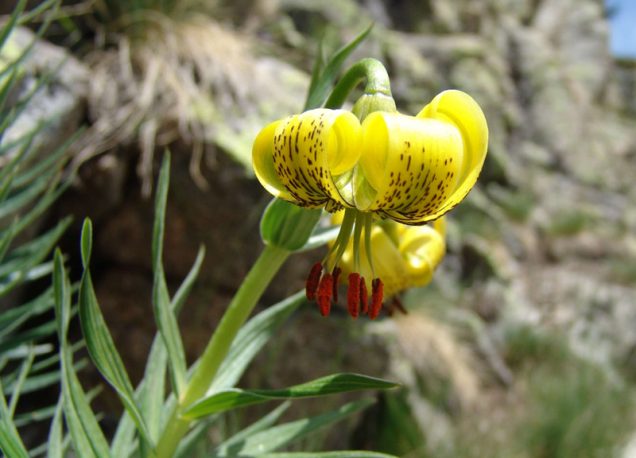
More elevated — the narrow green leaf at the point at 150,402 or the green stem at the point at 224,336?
the green stem at the point at 224,336

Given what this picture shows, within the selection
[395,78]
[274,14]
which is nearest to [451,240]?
[395,78]

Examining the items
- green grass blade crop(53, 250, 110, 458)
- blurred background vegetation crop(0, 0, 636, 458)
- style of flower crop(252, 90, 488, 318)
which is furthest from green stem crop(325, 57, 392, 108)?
blurred background vegetation crop(0, 0, 636, 458)

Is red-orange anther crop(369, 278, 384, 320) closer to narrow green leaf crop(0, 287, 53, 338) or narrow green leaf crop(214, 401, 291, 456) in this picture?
narrow green leaf crop(214, 401, 291, 456)

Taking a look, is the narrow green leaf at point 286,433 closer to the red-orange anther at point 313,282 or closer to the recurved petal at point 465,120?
the red-orange anther at point 313,282

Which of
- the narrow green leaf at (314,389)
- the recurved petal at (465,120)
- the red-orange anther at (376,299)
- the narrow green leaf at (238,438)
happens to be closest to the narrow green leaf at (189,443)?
the narrow green leaf at (238,438)

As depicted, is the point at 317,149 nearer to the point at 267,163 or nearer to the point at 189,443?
the point at 267,163
